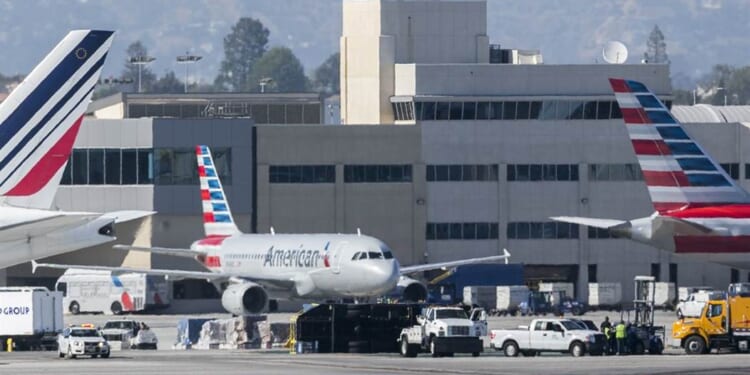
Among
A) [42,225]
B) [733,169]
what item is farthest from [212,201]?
[42,225]

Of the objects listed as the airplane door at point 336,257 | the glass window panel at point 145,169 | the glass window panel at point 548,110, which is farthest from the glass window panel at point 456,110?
the airplane door at point 336,257

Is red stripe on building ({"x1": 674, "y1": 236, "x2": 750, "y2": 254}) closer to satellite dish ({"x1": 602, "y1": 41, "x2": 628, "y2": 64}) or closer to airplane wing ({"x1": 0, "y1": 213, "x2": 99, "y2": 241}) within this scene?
airplane wing ({"x1": 0, "y1": 213, "x2": 99, "y2": 241})

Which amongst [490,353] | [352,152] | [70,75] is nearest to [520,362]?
[490,353]

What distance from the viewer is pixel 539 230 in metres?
125

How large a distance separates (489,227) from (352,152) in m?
11.1

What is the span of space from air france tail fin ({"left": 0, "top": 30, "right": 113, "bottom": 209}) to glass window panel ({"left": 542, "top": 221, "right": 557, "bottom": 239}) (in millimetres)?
78307

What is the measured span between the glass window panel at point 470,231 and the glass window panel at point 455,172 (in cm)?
327

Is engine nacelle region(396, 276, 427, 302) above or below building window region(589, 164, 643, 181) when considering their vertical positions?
below

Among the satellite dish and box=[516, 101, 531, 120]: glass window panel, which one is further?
the satellite dish

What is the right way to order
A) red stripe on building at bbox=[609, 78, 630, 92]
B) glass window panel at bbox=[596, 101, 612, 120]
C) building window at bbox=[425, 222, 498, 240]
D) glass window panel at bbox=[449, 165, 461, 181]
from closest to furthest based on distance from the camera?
red stripe on building at bbox=[609, 78, 630, 92]
glass window panel at bbox=[596, 101, 612, 120]
glass window panel at bbox=[449, 165, 461, 181]
building window at bbox=[425, 222, 498, 240]

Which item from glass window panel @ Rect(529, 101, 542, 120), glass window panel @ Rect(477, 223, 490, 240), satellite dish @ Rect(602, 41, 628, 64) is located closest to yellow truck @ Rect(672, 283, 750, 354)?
glass window panel @ Rect(529, 101, 542, 120)

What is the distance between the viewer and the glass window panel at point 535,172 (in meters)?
124

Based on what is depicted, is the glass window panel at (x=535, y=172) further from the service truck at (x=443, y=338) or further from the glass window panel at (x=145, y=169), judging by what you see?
the service truck at (x=443, y=338)

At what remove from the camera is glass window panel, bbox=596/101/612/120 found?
12338 cm
